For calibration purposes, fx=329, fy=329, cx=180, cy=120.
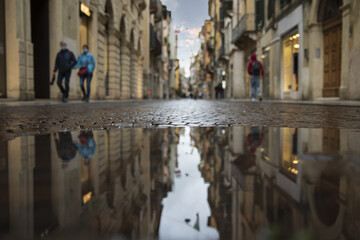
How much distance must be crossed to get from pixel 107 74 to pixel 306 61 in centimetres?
1034

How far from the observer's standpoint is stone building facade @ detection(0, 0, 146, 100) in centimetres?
957

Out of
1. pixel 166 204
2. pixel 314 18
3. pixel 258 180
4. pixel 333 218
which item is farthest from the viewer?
pixel 314 18

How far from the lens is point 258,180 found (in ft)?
3.33

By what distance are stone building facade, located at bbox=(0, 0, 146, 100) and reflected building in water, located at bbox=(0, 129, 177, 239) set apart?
354 inches

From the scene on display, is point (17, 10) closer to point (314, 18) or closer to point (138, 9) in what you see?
point (314, 18)

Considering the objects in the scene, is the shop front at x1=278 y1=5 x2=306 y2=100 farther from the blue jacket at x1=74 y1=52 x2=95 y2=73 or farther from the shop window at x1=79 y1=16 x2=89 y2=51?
the shop window at x1=79 y1=16 x2=89 y2=51

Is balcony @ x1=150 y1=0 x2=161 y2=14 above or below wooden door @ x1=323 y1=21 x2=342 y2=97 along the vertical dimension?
above

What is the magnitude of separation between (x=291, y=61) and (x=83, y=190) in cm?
1651

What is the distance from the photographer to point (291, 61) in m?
16.1

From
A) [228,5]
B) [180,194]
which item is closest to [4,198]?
[180,194]

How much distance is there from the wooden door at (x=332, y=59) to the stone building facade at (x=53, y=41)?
989cm

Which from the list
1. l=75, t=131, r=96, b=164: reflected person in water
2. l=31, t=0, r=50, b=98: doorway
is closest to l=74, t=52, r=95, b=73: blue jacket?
l=31, t=0, r=50, b=98: doorway

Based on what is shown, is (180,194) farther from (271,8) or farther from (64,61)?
(271,8)

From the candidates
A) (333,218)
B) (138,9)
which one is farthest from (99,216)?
(138,9)
